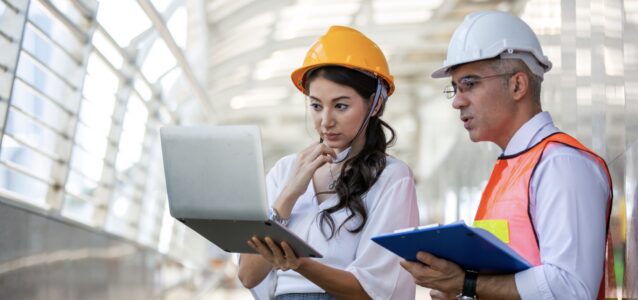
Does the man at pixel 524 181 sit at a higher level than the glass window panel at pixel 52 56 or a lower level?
lower

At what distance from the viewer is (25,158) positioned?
8.61m

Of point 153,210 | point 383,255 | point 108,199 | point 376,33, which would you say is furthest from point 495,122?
point 376,33

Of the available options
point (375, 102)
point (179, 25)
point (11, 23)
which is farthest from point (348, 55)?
point (179, 25)

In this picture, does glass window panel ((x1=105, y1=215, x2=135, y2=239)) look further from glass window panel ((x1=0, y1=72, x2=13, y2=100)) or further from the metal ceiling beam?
glass window panel ((x1=0, y1=72, x2=13, y2=100))

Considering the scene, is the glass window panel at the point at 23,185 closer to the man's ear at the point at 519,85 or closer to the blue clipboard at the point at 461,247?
the man's ear at the point at 519,85

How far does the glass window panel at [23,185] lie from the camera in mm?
7659

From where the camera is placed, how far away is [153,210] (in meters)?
17.5

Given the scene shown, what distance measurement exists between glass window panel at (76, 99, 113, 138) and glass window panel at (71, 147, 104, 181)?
0.35 metres

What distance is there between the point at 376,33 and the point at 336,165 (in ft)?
60.4

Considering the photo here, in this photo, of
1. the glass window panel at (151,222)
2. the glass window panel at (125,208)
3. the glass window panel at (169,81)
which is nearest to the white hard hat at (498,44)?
the glass window panel at (125,208)

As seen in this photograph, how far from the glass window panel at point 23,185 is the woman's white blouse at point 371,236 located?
4075mm

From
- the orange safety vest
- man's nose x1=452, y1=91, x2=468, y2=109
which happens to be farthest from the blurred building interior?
man's nose x1=452, y1=91, x2=468, y2=109

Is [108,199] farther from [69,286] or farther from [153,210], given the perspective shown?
[153,210]

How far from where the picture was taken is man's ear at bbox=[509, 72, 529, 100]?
11.7ft
